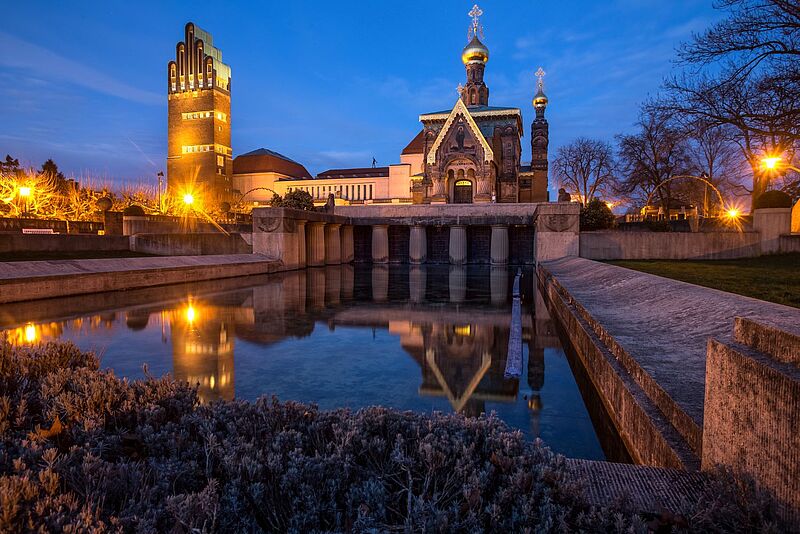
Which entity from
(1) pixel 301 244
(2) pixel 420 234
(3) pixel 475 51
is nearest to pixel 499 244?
(2) pixel 420 234

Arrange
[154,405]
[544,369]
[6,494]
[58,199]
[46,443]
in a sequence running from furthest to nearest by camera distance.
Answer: [58,199], [544,369], [154,405], [46,443], [6,494]

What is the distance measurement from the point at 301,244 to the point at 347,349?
948 inches

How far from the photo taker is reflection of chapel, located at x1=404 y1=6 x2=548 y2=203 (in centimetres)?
5938

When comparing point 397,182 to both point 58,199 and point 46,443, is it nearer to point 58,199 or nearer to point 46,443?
point 58,199

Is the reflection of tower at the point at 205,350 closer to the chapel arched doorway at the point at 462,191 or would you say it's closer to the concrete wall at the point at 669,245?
the concrete wall at the point at 669,245

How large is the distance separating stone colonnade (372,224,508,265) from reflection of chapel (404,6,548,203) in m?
16.8

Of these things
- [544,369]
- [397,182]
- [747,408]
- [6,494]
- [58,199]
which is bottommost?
[544,369]

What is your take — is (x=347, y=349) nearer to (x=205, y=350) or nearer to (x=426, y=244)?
(x=205, y=350)

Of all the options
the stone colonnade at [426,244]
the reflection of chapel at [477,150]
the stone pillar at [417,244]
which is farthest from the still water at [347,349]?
the reflection of chapel at [477,150]

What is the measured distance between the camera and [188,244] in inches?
1251

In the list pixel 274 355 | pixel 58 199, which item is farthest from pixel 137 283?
pixel 58 199

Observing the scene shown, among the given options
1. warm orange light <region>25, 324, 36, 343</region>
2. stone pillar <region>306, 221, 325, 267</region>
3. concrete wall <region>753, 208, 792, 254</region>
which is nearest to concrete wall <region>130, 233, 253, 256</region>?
stone pillar <region>306, 221, 325, 267</region>

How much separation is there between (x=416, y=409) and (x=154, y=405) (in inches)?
131

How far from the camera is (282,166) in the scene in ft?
336
